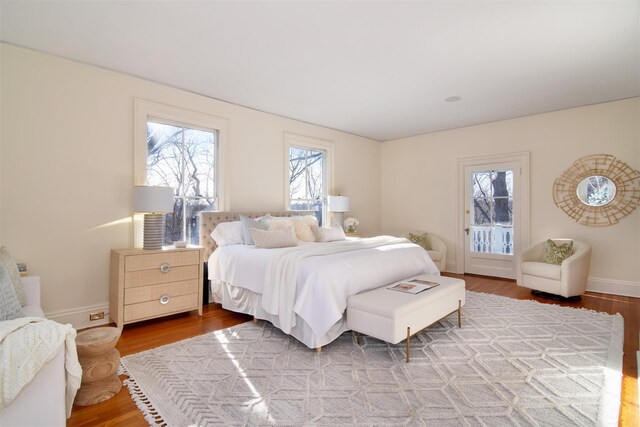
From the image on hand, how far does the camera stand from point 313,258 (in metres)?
2.90

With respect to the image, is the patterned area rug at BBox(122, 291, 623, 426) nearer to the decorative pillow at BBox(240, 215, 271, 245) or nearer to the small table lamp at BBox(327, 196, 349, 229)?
the decorative pillow at BBox(240, 215, 271, 245)

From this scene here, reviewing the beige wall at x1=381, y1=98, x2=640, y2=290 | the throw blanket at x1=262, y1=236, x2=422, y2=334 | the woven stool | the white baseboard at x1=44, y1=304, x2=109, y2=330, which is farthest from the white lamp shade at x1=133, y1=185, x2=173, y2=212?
the beige wall at x1=381, y1=98, x2=640, y2=290

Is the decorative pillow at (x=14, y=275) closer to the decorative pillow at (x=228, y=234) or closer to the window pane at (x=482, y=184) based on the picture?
the decorative pillow at (x=228, y=234)

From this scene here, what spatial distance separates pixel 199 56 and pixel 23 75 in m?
1.55

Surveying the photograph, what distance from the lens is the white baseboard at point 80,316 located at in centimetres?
307

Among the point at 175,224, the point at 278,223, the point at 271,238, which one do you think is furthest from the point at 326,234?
the point at 175,224

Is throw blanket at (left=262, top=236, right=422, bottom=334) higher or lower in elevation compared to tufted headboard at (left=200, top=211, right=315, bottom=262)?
lower

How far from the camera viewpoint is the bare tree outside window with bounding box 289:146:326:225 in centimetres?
538

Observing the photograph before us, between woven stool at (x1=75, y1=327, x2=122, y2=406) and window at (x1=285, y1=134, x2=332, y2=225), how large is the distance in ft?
11.1

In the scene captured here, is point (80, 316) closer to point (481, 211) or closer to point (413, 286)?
point (413, 286)

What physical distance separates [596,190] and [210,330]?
17.5 ft

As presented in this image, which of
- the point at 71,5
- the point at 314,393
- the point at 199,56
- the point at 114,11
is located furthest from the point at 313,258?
the point at 71,5

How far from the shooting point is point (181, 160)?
403 centimetres

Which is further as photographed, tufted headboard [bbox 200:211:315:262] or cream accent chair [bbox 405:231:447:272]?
cream accent chair [bbox 405:231:447:272]
